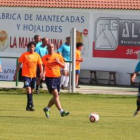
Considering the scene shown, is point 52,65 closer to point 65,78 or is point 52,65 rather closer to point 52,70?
point 52,70

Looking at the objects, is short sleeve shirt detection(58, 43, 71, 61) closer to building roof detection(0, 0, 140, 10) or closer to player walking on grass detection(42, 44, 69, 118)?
building roof detection(0, 0, 140, 10)

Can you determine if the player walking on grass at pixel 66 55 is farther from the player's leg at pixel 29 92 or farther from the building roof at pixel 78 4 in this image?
the player's leg at pixel 29 92

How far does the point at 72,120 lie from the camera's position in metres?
19.3

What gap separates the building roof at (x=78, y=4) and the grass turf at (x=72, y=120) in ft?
28.9

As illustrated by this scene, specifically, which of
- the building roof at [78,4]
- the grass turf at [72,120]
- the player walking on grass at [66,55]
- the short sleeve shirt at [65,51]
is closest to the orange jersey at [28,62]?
the grass turf at [72,120]

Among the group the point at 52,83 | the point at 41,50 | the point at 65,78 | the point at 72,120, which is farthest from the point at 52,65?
the point at 65,78

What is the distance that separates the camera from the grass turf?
16156 mm

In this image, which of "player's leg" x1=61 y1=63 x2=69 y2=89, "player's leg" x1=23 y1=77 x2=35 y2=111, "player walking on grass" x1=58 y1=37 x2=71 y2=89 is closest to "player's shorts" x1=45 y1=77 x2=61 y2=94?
"player's leg" x1=23 y1=77 x2=35 y2=111

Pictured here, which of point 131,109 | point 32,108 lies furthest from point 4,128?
point 131,109

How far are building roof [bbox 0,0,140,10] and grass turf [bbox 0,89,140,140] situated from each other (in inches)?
347

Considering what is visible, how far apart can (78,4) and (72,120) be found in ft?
59.0

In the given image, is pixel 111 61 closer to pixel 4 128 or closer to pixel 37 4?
pixel 37 4

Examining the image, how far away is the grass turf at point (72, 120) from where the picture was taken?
16.2 m

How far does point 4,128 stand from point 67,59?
13.6m
